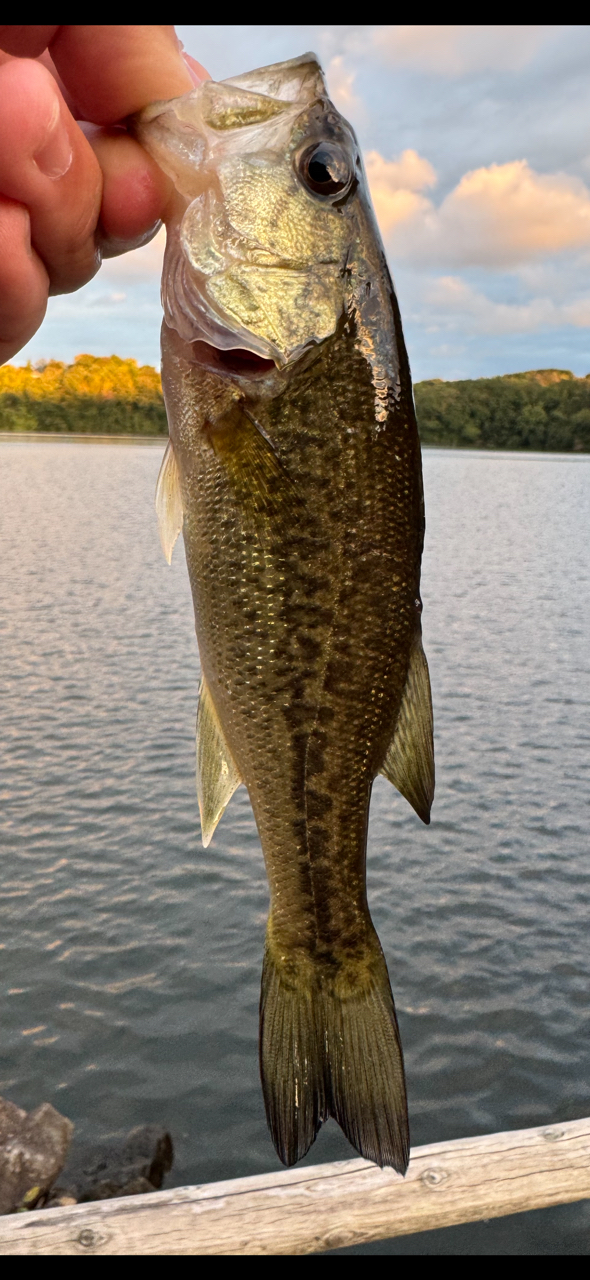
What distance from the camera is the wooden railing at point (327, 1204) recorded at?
5410mm

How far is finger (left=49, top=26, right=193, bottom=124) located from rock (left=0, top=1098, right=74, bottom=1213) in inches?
272

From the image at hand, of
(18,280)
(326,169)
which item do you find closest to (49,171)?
(18,280)

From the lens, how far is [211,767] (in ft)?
7.13

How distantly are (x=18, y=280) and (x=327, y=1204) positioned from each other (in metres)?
5.56

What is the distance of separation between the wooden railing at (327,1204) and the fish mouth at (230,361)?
5.18 metres

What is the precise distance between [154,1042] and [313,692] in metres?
8.12

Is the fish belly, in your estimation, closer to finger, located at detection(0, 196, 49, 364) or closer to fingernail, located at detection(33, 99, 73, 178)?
finger, located at detection(0, 196, 49, 364)

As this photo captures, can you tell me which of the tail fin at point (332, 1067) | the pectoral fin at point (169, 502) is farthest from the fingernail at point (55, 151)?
the tail fin at point (332, 1067)

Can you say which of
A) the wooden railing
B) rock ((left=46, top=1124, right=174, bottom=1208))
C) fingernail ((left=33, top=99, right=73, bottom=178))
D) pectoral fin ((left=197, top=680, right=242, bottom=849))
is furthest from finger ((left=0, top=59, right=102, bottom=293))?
rock ((left=46, top=1124, right=174, bottom=1208))

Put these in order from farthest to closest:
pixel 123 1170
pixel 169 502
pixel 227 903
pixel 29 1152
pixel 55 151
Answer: pixel 227 903, pixel 123 1170, pixel 29 1152, pixel 169 502, pixel 55 151

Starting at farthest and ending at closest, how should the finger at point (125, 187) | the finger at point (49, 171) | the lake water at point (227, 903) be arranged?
the lake water at point (227, 903), the finger at point (125, 187), the finger at point (49, 171)

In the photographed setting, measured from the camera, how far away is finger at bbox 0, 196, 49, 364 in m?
1.68

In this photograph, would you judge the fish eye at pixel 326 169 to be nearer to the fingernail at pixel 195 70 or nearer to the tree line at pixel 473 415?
the fingernail at pixel 195 70

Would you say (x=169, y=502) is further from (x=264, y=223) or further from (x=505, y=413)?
(x=505, y=413)
